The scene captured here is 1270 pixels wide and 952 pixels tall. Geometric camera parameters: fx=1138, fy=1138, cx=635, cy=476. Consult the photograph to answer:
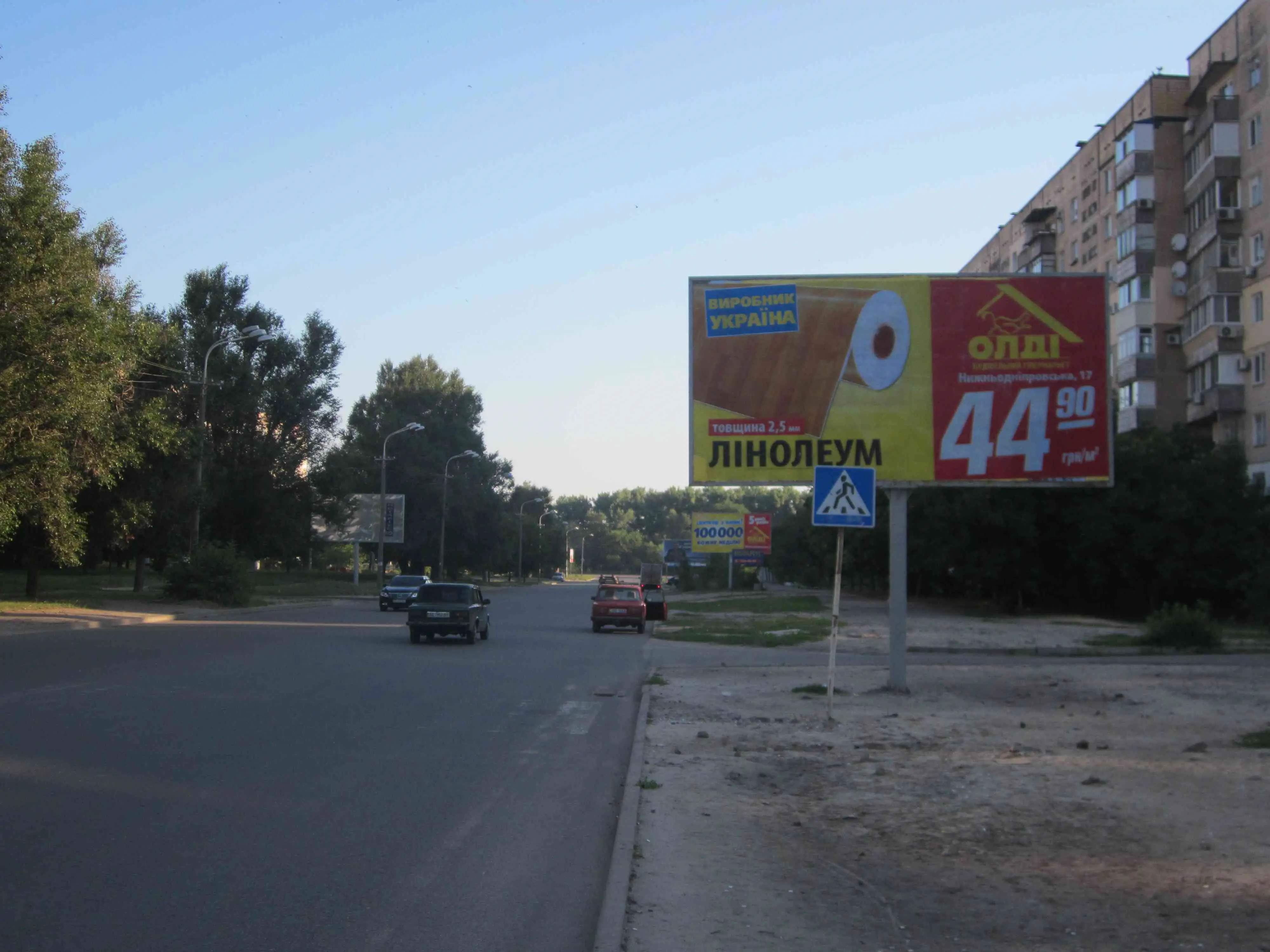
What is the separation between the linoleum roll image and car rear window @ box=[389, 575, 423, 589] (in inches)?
1231

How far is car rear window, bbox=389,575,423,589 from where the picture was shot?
47.2 m

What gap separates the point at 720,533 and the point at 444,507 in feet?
59.3

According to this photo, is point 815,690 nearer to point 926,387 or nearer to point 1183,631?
point 926,387

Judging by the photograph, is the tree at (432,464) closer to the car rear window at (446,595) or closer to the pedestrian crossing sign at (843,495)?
the car rear window at (446,595)

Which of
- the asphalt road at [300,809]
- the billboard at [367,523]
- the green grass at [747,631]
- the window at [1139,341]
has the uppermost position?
the window at [1139,341]

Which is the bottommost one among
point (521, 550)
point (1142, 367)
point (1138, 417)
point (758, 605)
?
point (758, 605)

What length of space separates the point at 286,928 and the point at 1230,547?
4251 centimetres

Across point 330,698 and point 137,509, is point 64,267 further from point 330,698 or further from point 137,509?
point 330,698

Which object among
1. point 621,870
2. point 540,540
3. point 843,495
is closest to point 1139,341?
point 843,495

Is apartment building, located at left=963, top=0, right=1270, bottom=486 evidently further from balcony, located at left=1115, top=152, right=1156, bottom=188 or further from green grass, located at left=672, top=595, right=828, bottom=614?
green grass, located at left=672, top=595, right=828, bottom=614

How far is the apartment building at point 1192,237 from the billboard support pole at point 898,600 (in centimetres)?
2973

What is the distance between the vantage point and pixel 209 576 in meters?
39.7

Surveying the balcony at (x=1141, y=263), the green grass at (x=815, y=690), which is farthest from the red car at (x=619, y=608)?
the balcony at (x=1141, y=263)

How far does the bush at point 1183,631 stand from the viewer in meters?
25.4
